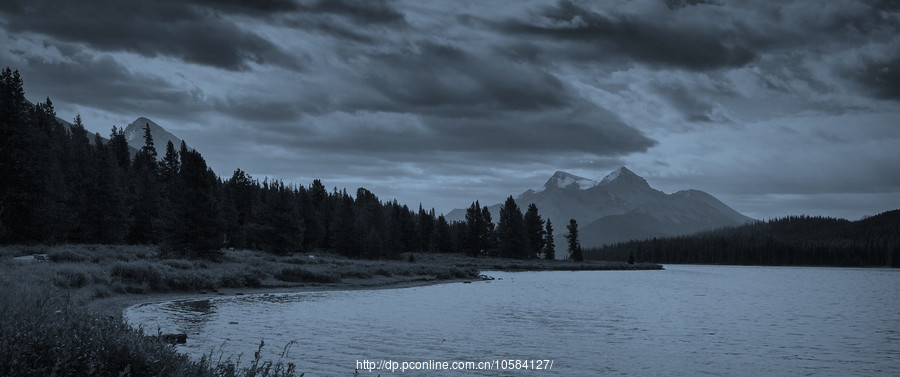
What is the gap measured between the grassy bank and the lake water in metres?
3.70

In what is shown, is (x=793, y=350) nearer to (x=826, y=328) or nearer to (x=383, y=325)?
(x=826, y=328)

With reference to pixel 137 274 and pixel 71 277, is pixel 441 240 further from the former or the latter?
pixel 71 277

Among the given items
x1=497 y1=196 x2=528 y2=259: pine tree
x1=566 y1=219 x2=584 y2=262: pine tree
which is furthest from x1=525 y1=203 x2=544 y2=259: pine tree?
x1=566 y1=219 x2=584 y2=262: pine tree

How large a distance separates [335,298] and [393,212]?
10882 centimetres

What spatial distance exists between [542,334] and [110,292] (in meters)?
25.6

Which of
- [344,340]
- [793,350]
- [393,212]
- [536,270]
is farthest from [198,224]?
[393,212]

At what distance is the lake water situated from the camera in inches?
832

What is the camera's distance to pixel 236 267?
5338cm

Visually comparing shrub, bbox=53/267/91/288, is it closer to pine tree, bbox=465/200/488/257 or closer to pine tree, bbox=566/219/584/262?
pine tree, bbox=465/200/488/257

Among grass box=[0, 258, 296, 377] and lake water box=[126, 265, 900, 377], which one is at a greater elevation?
grass box=[0, 258, 296, 377]

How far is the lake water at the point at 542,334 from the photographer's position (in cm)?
2114

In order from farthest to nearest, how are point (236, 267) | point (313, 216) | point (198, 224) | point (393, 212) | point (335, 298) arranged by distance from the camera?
point (393, 212) < point (313, 216) < point (198, 224) < point (236, 267) < point (335, 298)

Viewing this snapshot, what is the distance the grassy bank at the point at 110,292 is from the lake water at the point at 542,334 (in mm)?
3700

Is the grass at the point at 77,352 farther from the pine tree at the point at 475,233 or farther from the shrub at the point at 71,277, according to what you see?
the pine tree at the point at 475,233
